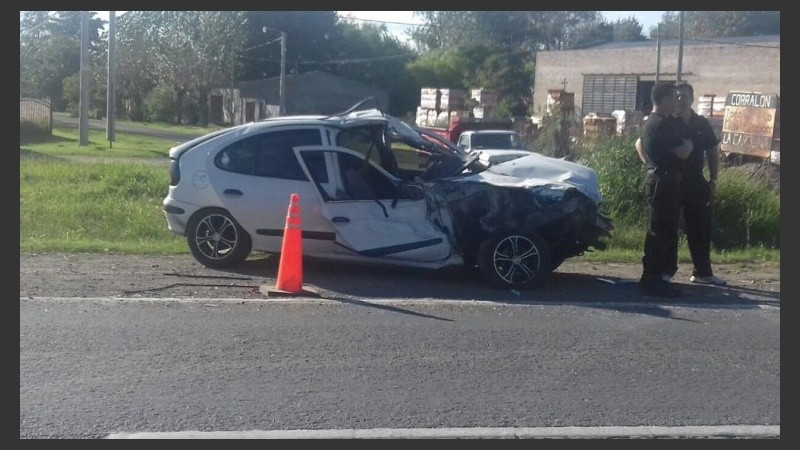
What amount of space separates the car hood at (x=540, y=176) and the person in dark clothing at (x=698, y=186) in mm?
910

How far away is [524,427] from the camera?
5.83 meters

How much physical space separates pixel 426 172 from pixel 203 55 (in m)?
49.1

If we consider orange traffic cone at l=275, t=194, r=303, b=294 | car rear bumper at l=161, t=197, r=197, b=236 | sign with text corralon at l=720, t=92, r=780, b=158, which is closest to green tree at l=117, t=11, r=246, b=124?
sign with text corralon at l=720, t=92, r=780, b=158

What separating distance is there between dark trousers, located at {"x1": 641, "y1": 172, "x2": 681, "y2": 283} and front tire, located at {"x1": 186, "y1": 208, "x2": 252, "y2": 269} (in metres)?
4.07

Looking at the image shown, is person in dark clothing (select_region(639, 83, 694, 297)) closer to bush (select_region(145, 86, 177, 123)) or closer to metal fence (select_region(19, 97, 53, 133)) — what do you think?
metal fence (select_region(19, 97, 53, 133))

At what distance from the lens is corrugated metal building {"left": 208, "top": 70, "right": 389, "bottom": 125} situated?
56.0m

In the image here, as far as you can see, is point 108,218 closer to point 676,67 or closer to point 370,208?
point 370,208

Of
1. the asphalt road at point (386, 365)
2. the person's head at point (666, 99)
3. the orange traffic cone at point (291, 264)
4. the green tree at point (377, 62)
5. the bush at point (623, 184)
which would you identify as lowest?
the asphalt road at point (386, 365)

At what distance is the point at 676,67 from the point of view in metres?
49.0

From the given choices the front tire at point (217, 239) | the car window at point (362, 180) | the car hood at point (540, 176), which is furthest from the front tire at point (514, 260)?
the front tire at point (217, 239)

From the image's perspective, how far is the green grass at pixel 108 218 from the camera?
1222 cm

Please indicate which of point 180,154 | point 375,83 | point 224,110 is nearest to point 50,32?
point 224,110

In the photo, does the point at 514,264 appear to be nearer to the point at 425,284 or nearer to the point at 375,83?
the point at 425,284

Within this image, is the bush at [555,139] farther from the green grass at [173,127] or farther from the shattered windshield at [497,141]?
the green grass at [173,127]
